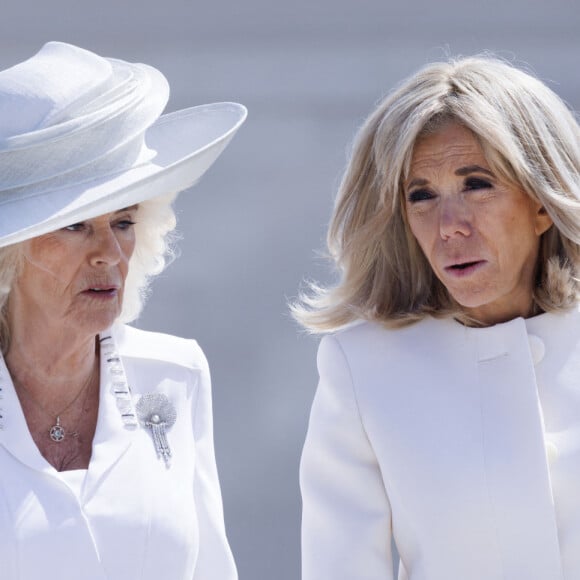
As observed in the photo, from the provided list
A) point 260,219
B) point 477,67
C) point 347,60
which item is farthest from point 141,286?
point 347,60

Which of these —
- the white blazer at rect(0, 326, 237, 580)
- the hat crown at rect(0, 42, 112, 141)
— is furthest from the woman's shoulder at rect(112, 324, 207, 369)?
the hat crown at rect(0, 42, 112, 141)

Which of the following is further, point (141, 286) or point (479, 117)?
point (141, 286)

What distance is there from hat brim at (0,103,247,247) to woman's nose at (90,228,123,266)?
74mm

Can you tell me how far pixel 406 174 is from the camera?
3180 mm

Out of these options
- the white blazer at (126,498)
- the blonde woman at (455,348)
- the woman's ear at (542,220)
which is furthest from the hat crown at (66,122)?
the woman's ear at (542,220)

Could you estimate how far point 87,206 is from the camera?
293 centimetres

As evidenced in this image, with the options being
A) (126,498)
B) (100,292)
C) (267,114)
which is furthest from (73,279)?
(267,114)

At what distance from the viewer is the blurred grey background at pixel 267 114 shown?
550 centimetres

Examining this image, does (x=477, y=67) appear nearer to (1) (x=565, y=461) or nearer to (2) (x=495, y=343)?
(2) (x=495, y=343)

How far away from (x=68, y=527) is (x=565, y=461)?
971 mm

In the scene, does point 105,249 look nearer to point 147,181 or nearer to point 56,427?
point 147,181

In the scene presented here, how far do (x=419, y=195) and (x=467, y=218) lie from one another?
0.15 m

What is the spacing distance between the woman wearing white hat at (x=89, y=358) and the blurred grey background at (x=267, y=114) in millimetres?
2202

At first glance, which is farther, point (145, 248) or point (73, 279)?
point (145, 248)
